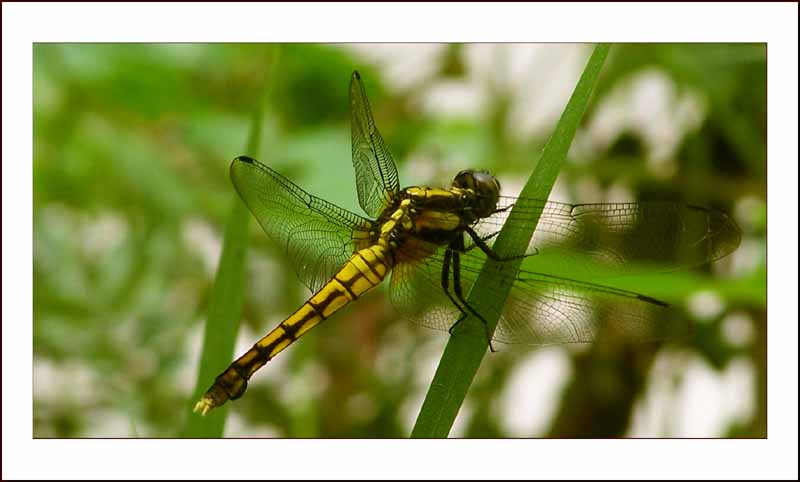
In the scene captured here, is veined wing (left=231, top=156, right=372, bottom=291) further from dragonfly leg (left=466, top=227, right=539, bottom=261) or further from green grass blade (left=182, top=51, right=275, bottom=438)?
dragonfly leg (left=466, top=227, right=539, bottom=261)

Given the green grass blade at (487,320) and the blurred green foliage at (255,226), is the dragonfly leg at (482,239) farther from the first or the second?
the blurred green foliage at (255,226)

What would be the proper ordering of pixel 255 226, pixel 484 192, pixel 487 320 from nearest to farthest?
pixel 487 320 → pixel 484 192 → pixel 255 226

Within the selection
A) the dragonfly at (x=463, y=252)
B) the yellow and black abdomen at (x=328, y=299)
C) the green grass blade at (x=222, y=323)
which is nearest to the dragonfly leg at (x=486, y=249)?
the dragonfly at (x=463, y=252)

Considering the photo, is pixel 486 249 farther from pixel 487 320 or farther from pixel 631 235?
pixel 631 235

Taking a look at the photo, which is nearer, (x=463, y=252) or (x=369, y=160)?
(x=463, y=252)

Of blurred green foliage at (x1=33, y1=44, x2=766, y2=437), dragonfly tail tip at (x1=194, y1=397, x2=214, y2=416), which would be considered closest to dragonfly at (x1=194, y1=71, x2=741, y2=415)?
dragonfly tail tip at (x1=194, y1=397, x2=214, y2=416)

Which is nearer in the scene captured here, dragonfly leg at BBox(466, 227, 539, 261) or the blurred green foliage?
dragonfly leg at BBox(466, 227, 539, 261)

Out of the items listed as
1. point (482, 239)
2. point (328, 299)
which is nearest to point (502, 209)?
point (482, 239)
